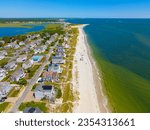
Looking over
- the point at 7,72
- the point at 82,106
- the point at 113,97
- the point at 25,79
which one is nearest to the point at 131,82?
the point at 113,97

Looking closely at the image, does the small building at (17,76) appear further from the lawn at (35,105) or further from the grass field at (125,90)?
the grass field at (125,90)

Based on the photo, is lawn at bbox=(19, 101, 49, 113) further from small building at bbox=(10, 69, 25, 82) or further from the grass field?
small building at bbox=(10, 69, 25, 82)

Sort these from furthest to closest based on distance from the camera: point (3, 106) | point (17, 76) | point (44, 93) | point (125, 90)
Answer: point (17, 76)
point (125, 90)
point (44, 93)
point (3, 106)

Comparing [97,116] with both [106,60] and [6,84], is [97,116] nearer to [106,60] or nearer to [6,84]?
[6,84]

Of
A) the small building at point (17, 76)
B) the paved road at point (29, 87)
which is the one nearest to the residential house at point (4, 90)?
the paved road at point (29, 87)

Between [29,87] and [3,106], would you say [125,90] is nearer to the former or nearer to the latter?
[29,87]

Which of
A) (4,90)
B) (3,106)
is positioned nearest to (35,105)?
(3,106)

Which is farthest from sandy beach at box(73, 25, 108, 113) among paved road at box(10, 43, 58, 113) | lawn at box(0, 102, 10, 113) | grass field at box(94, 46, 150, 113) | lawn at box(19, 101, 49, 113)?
lawn at box(0, 102, 10, 113)
